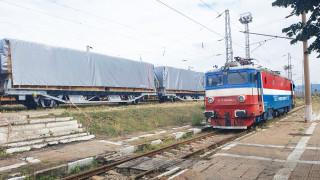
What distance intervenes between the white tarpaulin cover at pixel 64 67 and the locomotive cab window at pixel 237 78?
9547mm

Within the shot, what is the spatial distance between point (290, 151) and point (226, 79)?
489 centimetres

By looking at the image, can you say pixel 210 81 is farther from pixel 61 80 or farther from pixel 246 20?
pixel 246 20

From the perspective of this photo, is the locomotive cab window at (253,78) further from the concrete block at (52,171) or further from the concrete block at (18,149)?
the concrete block at (18,149)

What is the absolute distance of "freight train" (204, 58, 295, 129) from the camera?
36.2ft

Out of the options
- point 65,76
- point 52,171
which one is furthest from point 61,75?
point 52,171

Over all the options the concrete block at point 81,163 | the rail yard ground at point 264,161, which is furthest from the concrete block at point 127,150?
the rail yard ground at point 264,161

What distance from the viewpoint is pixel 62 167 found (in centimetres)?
617

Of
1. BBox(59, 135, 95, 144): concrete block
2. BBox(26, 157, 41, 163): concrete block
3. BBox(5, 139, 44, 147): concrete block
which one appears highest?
BBox(5, 139, 44, 147): concrete block

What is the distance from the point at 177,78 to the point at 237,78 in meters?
14.8

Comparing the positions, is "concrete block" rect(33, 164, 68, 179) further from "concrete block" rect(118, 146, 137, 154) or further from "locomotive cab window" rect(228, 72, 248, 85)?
"locomotive cab window" rect(228, 72, 248, 85)

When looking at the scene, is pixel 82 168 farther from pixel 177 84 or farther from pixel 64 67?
pixel 177 84

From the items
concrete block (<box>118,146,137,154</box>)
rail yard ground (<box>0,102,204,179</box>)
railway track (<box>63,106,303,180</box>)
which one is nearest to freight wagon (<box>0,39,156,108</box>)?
rail yard ground (<box>0,102,204,179</box>)

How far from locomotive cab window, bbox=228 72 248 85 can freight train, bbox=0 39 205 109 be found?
8230 millimetres

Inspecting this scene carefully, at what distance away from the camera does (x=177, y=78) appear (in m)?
26.2
